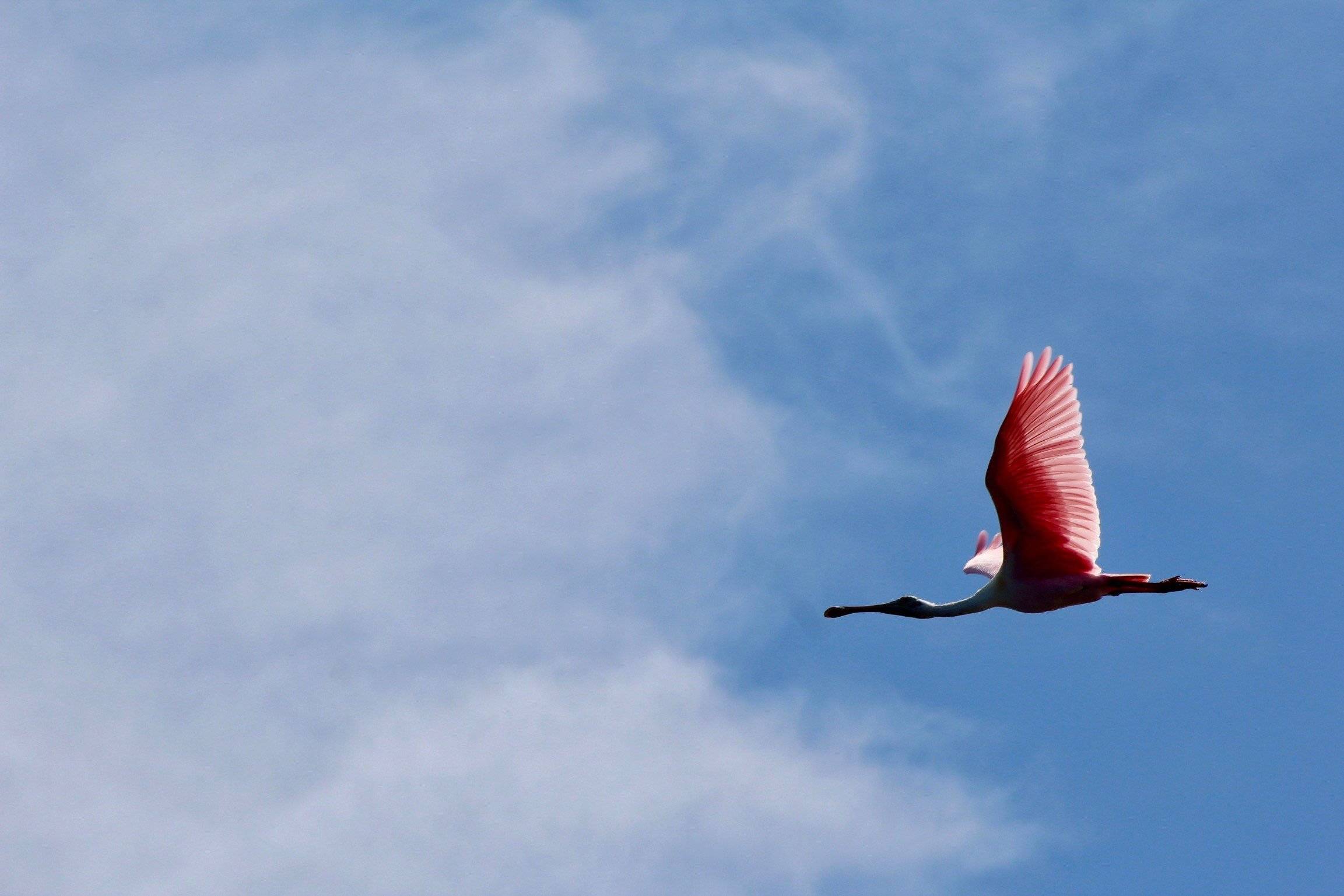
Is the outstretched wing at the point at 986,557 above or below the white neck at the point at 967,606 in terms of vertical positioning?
above

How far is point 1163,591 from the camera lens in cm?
1945

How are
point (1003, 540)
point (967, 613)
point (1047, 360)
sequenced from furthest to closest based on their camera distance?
point (967, 613), point (1003, 540), point (1047, 360)

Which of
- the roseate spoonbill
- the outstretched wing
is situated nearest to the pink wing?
the roseate spoonbill

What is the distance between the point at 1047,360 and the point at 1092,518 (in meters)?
1.98

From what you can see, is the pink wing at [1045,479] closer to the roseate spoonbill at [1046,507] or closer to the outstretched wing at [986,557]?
the roseate spoonbill at [1046,507]

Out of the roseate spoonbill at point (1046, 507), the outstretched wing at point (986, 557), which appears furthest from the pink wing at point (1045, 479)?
the outstretched wing at point (986, 557)

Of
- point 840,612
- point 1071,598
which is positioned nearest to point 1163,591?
point 1071,598

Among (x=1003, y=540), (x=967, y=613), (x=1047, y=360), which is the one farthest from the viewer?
(x=967, y=613)

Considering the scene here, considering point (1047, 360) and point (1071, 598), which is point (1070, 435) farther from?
point (1071, 598)

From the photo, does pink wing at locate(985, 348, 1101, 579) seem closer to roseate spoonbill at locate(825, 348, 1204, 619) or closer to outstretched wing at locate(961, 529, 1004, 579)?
roseate spoonbill at locate(825, 348, 1204, 619)

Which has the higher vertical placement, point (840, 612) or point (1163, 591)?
point (840, 612)

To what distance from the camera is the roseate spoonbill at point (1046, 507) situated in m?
18.5

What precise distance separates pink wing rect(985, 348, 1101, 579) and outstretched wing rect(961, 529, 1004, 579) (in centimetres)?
305

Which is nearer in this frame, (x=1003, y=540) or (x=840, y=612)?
(x=1003, y=540)
